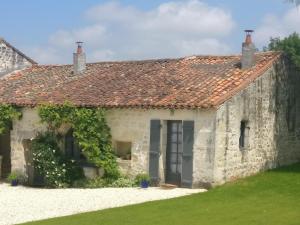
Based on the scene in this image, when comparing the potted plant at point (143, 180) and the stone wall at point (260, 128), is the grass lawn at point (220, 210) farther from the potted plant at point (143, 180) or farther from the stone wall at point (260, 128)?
the potted plant at point (143, 180)

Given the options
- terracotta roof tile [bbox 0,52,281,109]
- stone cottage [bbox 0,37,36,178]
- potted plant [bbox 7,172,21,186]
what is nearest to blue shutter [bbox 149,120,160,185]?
terracotta roof tile [bbox 0,52,281,109]

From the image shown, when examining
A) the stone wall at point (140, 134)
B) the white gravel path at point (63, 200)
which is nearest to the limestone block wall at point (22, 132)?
the stone wall at point (140, 134)

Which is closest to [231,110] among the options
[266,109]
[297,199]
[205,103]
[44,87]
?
[205,103]

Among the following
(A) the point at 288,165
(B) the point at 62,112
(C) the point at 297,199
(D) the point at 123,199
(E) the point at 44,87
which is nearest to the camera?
(C) the point at 297,199

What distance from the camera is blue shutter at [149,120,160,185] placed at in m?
18.8

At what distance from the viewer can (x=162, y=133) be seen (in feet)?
61.7

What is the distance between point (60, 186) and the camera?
66.1 ft

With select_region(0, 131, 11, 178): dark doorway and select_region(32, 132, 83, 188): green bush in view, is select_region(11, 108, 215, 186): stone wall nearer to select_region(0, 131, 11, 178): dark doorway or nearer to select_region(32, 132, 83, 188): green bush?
select_region(32, 132, 83, 188): green bush

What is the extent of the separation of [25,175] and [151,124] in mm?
6294

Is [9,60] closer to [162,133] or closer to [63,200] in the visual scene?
[162,133]

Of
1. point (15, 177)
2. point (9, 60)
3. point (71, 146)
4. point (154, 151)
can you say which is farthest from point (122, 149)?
point (9, 60)

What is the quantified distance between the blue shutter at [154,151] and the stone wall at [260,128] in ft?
7.00

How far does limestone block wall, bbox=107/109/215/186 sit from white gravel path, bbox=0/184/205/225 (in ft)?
2.87

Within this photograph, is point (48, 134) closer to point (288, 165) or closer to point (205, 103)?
point (205, 103)
